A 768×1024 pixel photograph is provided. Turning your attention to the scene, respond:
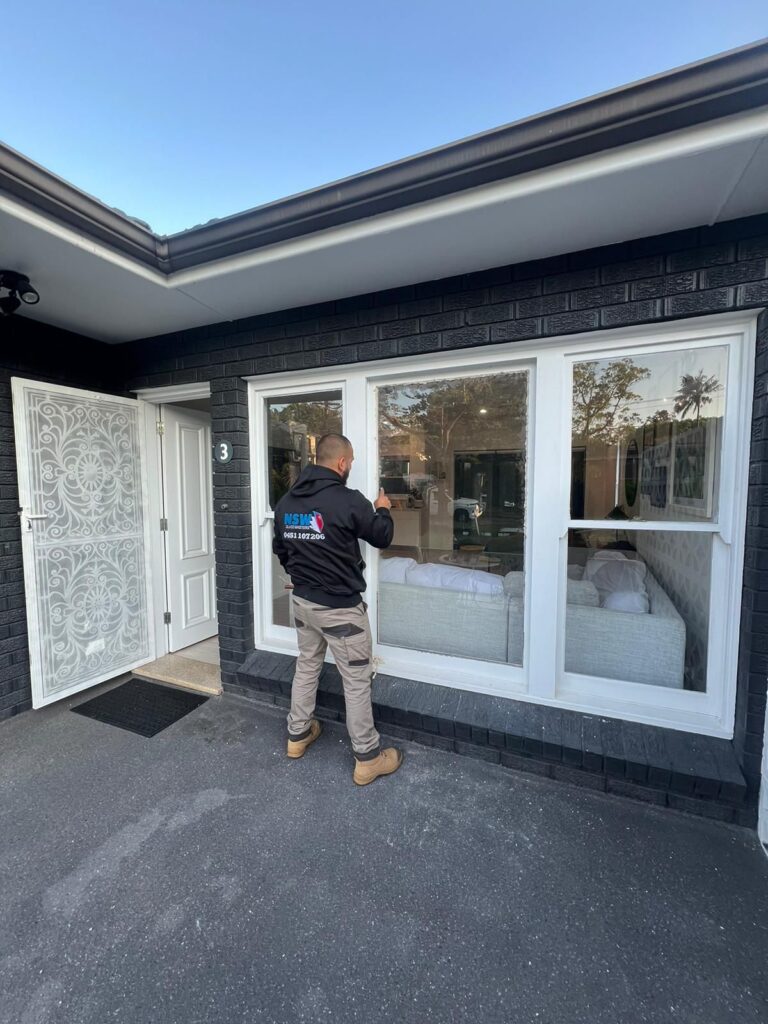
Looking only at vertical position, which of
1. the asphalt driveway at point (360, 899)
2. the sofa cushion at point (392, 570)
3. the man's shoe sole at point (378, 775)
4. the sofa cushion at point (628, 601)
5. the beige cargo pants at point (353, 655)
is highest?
the sofa cushion at point (392, 570)

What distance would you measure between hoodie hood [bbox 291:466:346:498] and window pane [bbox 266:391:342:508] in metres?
0.65

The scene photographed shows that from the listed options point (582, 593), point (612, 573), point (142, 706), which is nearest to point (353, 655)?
point (582, 593)

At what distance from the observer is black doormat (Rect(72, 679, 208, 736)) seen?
2600mm

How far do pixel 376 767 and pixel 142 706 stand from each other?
1676 millimetres

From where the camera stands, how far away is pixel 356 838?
69.2 inches

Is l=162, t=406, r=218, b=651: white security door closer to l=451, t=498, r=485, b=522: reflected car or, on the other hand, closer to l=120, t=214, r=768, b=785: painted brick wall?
l=120, t=214, r=768, b=785: painted brick wall

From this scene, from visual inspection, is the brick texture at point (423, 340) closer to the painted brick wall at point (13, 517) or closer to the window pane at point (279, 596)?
the painted brick wall at point (13, 517)

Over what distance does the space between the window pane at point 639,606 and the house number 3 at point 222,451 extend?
2.12 m

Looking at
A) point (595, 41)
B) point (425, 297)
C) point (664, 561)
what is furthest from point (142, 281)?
point (664, 561)

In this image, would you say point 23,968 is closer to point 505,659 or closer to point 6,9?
point 505,659

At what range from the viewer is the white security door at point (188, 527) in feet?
11.4

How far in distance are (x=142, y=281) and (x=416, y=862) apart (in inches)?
112

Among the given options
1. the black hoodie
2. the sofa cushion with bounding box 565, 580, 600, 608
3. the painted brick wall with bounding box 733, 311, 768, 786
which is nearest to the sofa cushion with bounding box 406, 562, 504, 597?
the sofa cushion with bounding box 565, 580, 600, 608

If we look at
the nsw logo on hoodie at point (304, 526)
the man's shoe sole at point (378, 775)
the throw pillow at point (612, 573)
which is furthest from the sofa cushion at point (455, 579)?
the man's shoe sole at point (378, 775)
